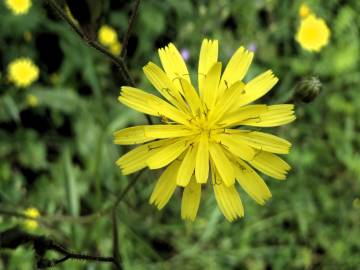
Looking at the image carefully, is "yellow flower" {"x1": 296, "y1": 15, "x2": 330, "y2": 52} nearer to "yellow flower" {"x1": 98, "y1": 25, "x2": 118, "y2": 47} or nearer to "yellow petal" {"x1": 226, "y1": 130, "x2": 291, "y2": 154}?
"yellow flower" {"x1": 98, "y1": 25, "x2": 118, "y2": 47}

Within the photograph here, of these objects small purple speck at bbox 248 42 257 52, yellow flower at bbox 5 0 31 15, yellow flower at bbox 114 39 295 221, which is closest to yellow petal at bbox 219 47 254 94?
yellow flower at bbox 114 39 295 221

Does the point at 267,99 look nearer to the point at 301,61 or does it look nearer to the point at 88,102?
the point at 301,61

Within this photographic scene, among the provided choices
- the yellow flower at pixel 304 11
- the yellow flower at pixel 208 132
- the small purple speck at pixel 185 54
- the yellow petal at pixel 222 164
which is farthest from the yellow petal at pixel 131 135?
the yellow flower at pixel 304 11

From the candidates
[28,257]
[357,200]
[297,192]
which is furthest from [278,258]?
[28,257]

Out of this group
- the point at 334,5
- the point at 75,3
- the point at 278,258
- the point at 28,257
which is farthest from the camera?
the point at 334,5

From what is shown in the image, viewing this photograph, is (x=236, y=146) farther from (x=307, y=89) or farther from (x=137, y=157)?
(x=307, y=89)

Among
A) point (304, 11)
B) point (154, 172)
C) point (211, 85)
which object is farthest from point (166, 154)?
point (304, 11)
